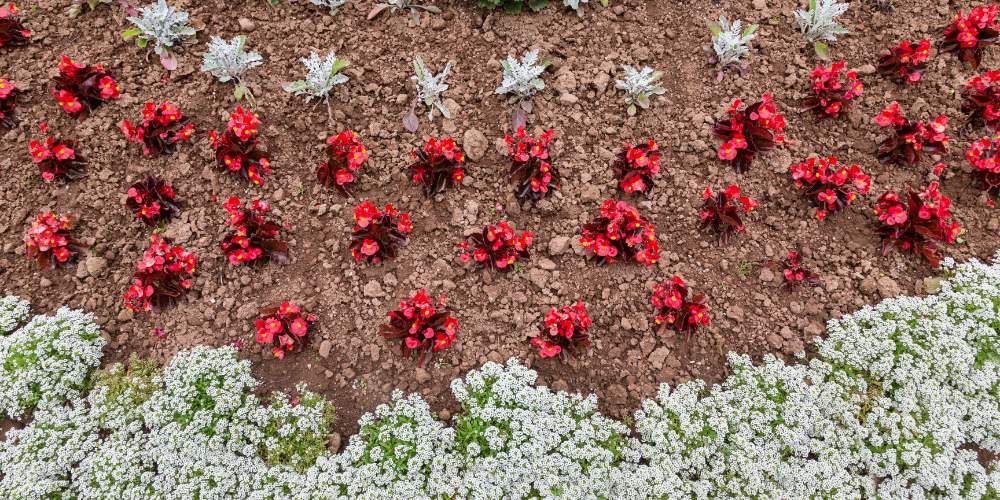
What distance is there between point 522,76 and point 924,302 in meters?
3.82

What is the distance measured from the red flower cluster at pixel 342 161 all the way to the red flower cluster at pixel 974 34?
580 cm

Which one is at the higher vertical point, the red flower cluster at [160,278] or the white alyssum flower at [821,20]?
the white alyssum flower at [821,20]

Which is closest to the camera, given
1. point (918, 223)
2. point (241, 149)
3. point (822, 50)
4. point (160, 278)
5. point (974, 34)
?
point (160, 278)

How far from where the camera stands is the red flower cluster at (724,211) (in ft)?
15.9

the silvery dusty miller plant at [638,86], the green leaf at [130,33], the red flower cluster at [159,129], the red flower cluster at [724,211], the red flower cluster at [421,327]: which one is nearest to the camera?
the red flower cluster at [421,327]

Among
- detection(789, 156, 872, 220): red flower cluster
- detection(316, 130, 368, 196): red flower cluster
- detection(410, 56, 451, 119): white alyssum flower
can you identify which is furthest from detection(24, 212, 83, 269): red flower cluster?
detection(789, 156, 872, 220): red flower cluster

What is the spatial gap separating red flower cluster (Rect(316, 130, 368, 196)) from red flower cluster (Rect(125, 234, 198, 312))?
1.29 metres

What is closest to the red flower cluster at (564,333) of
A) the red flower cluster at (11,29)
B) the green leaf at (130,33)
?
the green leaf at (130,33)

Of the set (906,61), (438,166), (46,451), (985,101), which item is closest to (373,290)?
(438,166)

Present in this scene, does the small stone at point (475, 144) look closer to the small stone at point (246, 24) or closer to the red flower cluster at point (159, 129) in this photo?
the red flower cluster at point (159, 129)

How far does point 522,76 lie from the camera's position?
5207 millimetres

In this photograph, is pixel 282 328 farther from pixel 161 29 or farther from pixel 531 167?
pixel 161 29

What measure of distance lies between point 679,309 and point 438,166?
2.29 metres

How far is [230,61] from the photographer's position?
17.6 ft
